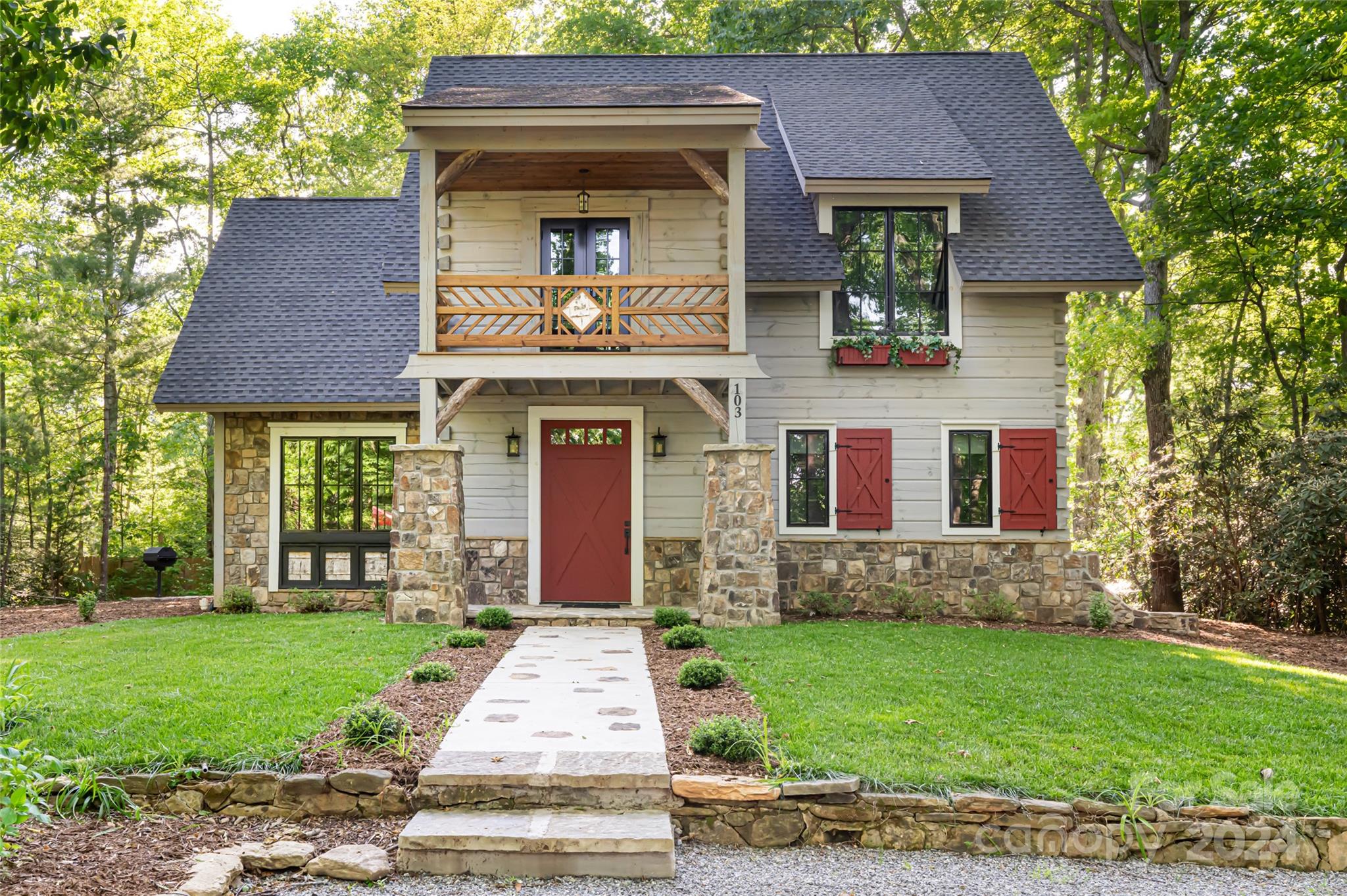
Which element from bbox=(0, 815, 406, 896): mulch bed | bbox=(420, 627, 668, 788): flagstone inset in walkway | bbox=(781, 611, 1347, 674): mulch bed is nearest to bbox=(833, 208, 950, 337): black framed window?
bbox=(781, 611, 1347, 674): mulch bed

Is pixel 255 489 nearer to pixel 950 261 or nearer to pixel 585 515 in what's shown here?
pixel 585 515

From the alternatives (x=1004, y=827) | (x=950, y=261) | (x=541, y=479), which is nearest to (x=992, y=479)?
(x=950, y=261)

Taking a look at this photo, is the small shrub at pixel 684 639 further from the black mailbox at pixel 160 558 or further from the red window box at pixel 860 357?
the black mailbox at pixel 160 558

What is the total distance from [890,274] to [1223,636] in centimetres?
609

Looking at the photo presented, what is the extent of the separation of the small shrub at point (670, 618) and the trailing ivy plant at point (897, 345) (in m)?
3.94

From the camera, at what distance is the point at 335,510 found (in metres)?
12.0

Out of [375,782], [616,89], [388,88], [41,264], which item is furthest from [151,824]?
[388,88]

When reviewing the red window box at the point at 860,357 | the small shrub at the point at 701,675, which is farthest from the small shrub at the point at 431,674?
the red window box at the point at 860,357

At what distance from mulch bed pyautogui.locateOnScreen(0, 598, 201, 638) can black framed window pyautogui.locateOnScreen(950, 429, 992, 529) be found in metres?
10.3

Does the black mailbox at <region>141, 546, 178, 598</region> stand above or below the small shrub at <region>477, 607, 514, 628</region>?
above

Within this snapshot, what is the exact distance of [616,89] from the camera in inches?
400

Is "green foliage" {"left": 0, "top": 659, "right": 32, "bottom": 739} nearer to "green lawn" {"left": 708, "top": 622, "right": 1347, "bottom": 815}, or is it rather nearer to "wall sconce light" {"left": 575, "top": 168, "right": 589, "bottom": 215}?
"green lawn" {"left": 708, "top": 622, "right": 1347, "bottom": 815}

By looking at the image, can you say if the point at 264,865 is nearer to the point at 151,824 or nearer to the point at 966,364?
the point at 151,824

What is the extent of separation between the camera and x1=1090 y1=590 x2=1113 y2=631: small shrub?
36.0 feet
